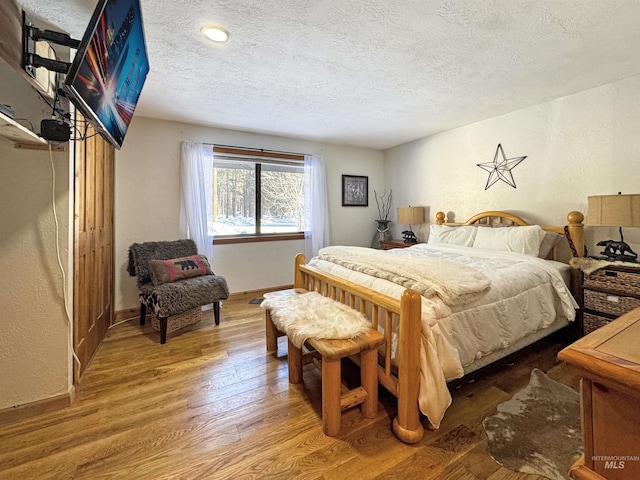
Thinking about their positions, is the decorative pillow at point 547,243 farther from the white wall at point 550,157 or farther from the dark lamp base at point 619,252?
the dark lamp base at point 619,252

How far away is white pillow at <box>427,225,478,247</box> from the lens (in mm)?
3194

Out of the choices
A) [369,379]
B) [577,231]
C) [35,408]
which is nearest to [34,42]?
[35,408]

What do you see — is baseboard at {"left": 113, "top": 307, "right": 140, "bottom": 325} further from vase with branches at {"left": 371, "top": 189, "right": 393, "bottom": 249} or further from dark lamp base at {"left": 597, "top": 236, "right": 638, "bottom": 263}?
dark lamp base at {"left": 597, "top": 236, "right": 638, "bottom": 263}

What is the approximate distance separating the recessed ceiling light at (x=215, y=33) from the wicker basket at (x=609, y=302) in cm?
340

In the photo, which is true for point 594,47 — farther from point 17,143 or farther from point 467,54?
point 17,143

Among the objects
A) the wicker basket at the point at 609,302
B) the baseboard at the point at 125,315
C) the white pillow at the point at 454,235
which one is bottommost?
the baseboard at the point at 125,315

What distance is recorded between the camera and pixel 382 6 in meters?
1.55

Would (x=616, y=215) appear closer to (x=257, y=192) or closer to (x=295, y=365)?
(x=295, y=365)

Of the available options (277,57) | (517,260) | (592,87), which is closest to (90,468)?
(277,57)

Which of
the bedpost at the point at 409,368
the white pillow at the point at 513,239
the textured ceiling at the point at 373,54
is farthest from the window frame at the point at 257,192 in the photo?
the bedpost at the point at 409,368

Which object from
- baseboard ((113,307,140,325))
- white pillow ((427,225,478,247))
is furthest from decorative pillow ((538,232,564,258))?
baseboard ((113,307,140,325))

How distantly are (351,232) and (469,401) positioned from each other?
3316 mm

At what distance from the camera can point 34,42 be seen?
1362 mm

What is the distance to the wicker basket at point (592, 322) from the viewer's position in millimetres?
2239
